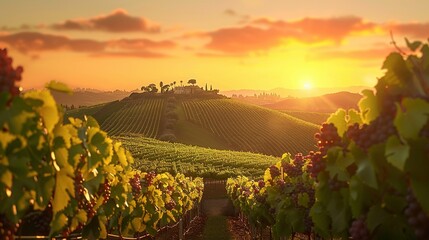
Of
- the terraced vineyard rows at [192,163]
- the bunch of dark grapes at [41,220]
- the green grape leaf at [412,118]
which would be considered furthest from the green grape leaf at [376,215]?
the terraced vineyard rows at [192,163]

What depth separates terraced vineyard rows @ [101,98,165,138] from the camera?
335 ft

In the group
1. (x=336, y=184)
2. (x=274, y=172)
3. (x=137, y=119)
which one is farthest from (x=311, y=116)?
(x=336, y=184)

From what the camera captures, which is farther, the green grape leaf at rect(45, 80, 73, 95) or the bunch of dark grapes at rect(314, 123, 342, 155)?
the bunch of dark grapes at rect(314, 123, 342, 155)

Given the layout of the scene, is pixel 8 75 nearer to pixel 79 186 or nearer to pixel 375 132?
pixel 79 186

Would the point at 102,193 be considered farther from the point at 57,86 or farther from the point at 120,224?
the point at 120,224

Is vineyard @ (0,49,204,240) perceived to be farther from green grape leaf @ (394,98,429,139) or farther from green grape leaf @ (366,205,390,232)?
green grape leaf @ (394,98,429,139)

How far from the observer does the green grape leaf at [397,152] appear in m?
3.56

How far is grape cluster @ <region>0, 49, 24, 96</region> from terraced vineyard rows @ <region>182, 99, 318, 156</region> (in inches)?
Answer: 3604

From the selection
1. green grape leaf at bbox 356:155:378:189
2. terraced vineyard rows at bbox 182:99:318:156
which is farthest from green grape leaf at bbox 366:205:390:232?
terraced vineyard rows at bbox 182:99:318:156

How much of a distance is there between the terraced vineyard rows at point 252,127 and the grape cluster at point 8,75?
9155cm

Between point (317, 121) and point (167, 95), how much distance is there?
3681 centimetres

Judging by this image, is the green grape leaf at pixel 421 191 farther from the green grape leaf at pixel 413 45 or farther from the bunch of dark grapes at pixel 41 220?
the bunch of dark grapes at pixel 41 220

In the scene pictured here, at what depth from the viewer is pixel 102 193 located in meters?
6.87

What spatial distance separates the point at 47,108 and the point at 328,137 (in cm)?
240
